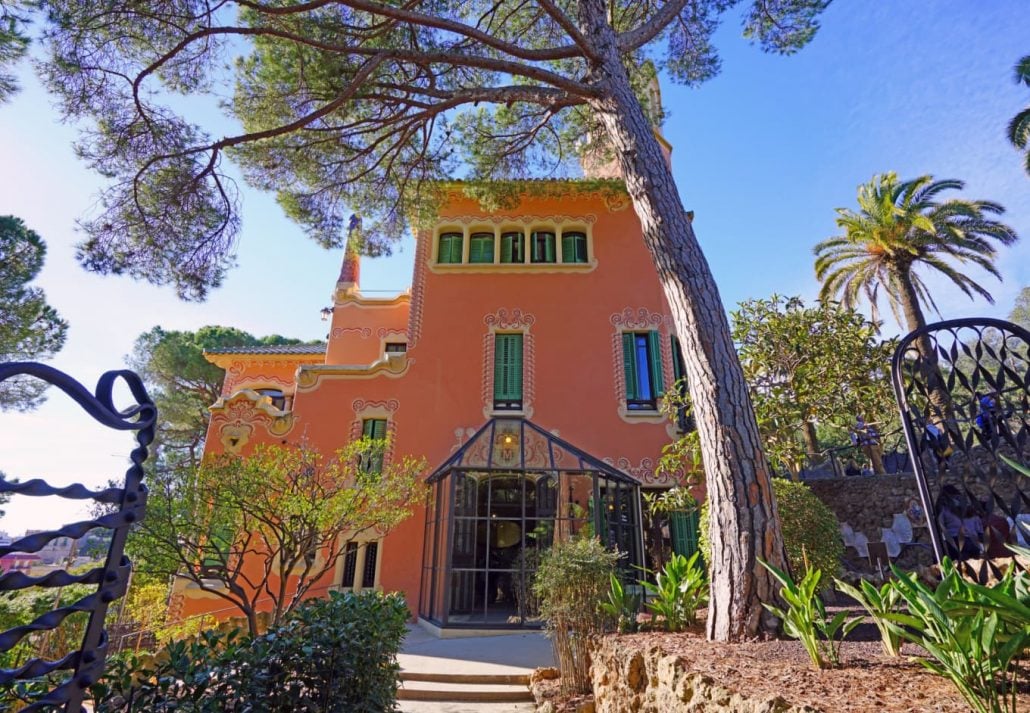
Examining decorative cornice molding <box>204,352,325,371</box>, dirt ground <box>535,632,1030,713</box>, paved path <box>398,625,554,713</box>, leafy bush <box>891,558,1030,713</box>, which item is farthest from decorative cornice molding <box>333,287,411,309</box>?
leafy bush <box>891,558,1030,713</box>

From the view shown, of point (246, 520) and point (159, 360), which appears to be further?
point (159, 360)

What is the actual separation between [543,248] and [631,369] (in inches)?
157

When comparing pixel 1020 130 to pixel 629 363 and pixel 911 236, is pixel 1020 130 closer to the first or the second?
pixel 911 236

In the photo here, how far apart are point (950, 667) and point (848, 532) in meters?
9.23

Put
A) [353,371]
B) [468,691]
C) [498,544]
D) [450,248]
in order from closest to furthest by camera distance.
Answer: [468,691], [498,544], [353,371], [450,248]

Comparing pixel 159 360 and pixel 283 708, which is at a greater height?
pixel 159 360

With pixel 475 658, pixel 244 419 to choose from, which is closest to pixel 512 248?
pixel 244 419

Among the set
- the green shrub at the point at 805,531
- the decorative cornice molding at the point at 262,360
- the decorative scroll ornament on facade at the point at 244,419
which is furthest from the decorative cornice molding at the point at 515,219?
the green shrub at the point at 805,531

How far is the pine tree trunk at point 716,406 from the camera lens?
3815 millimetres

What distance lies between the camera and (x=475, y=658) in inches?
258

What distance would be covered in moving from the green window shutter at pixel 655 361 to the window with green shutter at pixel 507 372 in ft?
10.1

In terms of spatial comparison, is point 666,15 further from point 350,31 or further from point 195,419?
point 195,419

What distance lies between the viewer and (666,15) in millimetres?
6883

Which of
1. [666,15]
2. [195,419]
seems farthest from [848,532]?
[195,419]
